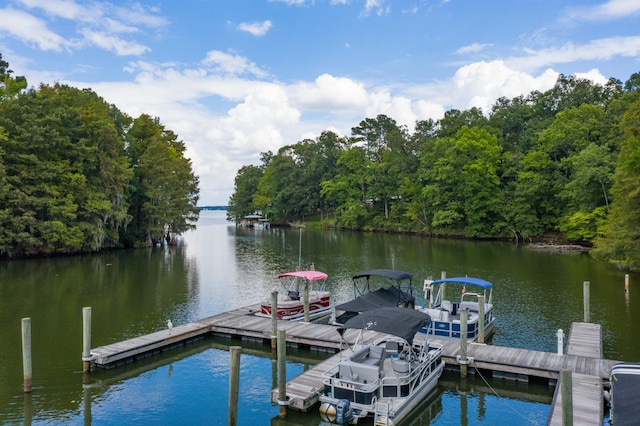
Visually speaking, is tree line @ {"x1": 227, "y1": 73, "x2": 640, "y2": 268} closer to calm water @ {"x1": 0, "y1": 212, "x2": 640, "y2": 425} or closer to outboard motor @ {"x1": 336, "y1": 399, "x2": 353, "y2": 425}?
calm water @ {"x1": 0, "y1": 212, "x2": 640, "y2": 425}

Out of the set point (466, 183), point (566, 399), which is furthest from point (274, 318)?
point (466, 183)

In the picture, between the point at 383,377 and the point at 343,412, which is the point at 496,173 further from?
the point at 343,412

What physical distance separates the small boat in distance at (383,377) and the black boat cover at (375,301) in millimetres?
4296

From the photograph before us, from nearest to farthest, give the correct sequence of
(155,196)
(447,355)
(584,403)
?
1. (584,403)
2. (447,355)
3. (155,196)

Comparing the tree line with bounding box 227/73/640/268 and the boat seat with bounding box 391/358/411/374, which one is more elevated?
the tree line with bounding box 227/73/640/268

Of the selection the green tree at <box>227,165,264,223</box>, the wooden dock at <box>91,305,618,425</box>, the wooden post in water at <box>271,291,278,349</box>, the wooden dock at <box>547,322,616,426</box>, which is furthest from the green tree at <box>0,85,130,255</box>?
the green tree at <box>227,165,264,223</box>

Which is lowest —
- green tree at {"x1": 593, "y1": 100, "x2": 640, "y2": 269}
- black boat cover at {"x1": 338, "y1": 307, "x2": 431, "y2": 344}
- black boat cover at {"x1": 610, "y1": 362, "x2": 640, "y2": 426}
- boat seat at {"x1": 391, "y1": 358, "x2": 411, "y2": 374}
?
boat seat at {"x1": 391, "y1": 358, "x2": 411, "y2": 374}

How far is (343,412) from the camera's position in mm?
12305

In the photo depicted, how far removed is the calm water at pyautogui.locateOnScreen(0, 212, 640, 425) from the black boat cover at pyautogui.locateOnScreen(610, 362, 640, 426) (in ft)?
10.5

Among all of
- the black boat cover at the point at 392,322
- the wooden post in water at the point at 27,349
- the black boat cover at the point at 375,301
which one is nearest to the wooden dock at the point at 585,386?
the black boat cover at the point at 392,322

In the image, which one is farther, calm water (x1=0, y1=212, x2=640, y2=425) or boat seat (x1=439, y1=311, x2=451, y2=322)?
boat seat (x1=439, y1=311, x2=451, y2=322)

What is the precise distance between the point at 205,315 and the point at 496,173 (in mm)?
58378

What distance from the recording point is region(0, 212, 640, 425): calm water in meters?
14.0

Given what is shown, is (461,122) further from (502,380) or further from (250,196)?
(502,380)
